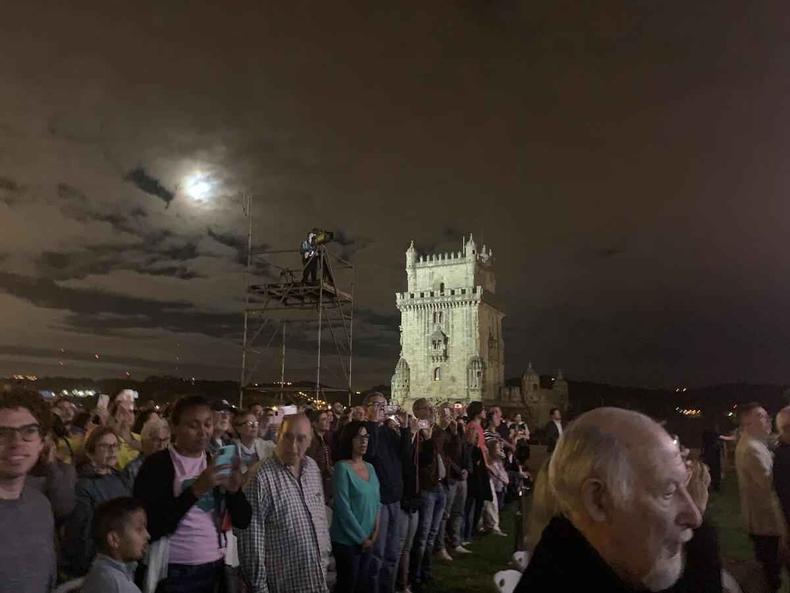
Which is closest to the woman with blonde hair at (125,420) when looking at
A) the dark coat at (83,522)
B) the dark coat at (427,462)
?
the dark coat at (83,522)

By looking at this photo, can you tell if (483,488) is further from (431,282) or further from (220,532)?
(431,282)

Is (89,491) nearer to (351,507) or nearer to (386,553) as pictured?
(351,507)

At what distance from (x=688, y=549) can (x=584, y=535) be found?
0.42 metres

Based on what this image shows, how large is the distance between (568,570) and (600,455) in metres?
0.28

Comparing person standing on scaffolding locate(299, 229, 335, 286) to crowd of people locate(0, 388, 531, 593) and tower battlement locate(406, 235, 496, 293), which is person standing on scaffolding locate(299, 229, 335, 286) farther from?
tower battlement locate(406, 235, 496, 293)

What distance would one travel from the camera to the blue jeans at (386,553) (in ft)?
16.5

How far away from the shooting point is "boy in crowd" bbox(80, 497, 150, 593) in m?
2.49

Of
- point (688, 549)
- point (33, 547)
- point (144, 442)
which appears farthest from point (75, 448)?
point (688, 549)

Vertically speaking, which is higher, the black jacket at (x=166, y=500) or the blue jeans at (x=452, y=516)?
the black jacket at (x=166, y=500)

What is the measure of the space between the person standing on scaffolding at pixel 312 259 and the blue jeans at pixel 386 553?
32.6ft

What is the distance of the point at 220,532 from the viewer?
3.25 meters

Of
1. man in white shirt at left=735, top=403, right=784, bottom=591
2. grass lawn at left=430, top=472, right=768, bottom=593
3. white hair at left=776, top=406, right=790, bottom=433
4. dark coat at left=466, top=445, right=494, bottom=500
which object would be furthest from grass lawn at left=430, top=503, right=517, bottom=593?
white hair at left=776, top=406, right=790, bottom=433

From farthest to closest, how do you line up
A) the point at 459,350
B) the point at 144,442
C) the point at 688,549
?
Answer: the point at 459,350, the point at 144,442, the point at 688,549

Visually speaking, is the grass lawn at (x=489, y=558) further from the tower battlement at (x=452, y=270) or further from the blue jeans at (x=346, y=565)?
the tower battlement at (x=452, y=270)
